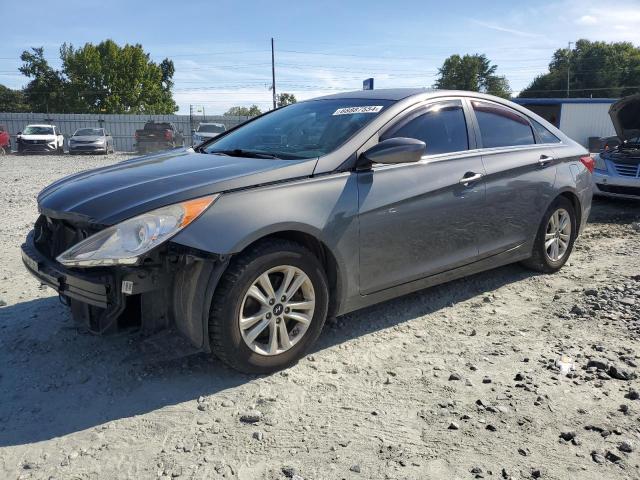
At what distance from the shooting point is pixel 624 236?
22.8 ft

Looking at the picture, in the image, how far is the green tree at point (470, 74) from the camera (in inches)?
3334

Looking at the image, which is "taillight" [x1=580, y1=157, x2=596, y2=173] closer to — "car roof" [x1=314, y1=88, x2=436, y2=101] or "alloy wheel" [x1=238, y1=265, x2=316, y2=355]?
"car roof" [x1=314, y1=88, x2=436, y2=101]

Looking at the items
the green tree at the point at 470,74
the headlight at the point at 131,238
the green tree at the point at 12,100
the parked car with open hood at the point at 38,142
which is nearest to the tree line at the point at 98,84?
the green tree at the point at 12,100

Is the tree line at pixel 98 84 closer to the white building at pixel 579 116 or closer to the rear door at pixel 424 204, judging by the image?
the white building at pixel 579 116

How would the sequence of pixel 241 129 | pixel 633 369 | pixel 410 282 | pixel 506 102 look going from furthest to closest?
pixel 506 102, pixel 241 129, pixel 410 282, pixel 633 369

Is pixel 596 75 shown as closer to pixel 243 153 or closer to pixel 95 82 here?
pixel 95 82

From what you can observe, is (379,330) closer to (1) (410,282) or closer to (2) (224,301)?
(1) (410,282)

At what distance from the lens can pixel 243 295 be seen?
2936 mm

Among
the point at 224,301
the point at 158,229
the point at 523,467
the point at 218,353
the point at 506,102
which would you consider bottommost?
the point at 523,467

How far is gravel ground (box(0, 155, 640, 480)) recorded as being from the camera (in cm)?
239

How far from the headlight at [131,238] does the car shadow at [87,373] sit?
1.58 ft

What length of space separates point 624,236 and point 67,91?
69.0m

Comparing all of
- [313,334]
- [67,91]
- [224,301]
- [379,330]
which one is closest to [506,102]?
[379,330]

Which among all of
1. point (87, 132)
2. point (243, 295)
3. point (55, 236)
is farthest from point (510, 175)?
point (87, 132)
